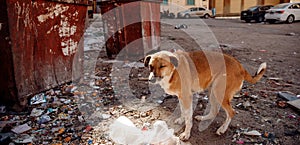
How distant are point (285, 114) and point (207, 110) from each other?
885 mm

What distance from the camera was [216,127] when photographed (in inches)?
93.7

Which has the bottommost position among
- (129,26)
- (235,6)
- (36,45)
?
(36,45)

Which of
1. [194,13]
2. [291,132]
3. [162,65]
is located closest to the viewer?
[162,65]

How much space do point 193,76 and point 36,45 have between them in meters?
1.92

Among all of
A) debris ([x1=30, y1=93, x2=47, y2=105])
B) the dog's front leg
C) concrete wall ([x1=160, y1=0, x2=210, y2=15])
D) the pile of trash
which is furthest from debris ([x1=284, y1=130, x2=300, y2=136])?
concrete wall ([x1=160, y1=0, x2=210, y2=15])

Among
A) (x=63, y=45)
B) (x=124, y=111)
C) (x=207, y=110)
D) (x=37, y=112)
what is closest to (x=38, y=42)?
(x=63, y=45)

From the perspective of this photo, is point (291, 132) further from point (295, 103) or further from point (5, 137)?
point (5, 137)

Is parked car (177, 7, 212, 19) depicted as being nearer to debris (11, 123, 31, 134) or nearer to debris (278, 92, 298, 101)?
debris (278, 92, 298, 101)

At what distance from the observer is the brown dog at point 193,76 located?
202cm

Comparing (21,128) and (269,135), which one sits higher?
(21,128)

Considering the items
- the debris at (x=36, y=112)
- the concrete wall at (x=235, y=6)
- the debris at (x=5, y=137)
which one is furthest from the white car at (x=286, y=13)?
the debris at (x=5, y=137)

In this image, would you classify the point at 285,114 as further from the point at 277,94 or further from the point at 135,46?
the point at 135,46

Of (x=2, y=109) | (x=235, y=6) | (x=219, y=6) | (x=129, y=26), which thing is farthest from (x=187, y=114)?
(x=219, y=6)

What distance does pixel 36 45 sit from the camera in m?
2.69
